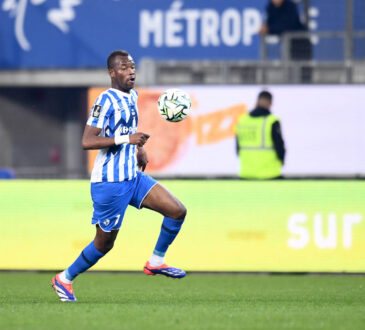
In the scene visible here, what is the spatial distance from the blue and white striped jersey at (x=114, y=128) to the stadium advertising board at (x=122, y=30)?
1315 cm

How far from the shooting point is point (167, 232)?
26.3 ft

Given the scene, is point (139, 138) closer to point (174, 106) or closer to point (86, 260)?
point (174, 106)

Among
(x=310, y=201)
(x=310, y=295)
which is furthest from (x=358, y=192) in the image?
(x=310, y=295)

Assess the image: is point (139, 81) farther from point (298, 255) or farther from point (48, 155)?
point (298, 255)

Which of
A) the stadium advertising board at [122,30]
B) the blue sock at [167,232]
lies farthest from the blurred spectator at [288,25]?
the blue sock at [167,232]

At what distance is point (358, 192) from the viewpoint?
35.4ft

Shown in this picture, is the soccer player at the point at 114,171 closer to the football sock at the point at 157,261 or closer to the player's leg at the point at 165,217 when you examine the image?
the player's leg at the point at 165,217

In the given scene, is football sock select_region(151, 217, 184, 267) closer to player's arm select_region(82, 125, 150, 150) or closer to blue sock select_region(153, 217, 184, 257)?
blue sock select_region(153, 217, 184, 257)

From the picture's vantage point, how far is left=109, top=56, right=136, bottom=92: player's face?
7711 mm

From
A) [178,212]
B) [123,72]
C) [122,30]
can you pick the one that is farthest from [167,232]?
[122,30]

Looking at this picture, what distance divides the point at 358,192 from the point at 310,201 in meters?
0.53

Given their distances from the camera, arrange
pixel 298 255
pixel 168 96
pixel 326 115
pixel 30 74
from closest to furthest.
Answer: pixel 168 96, pixel 298 255, pixel 326 115, pixel 30 74

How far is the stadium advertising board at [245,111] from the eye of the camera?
17.8m

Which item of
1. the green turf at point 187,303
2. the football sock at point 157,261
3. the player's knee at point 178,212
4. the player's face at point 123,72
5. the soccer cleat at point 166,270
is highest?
the player's face at point 123,72
